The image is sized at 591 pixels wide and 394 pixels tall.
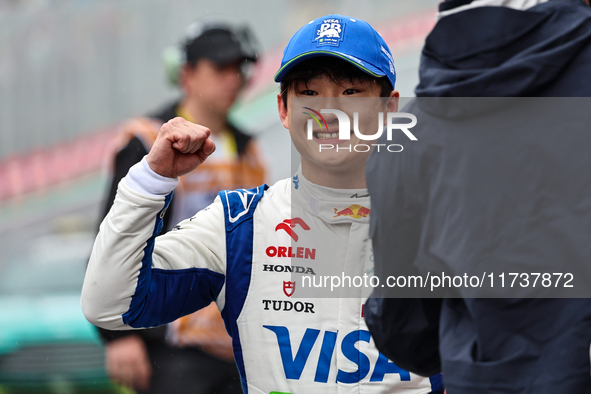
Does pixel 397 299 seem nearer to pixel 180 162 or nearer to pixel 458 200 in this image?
pixel 458 200

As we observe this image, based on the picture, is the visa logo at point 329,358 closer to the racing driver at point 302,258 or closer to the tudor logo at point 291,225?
the racing driver at point 302,258

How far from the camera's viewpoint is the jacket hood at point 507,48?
101 centimetres

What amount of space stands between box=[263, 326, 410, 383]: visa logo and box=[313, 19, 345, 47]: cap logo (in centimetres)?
68

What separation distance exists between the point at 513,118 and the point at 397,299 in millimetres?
408

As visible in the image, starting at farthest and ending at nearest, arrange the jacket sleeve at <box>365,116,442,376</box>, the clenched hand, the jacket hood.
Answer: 1. the clenched hand
2. the jacket sleeve at <box>365,116,442,376</box>
3. the jacket hood

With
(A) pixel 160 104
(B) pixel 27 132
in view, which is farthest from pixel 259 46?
(B) pixel 27 132

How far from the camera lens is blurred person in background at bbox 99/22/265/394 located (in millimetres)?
2918

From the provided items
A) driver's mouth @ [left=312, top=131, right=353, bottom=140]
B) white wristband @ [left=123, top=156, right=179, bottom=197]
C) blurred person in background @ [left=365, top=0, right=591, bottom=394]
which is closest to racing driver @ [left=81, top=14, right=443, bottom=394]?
A: driver's mouth @ [left=312, top=131, right=353, bottom=140]

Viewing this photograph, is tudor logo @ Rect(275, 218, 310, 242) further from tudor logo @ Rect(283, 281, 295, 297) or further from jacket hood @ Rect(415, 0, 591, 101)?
jacket hood @ Rect(415, 0, 591, 101)

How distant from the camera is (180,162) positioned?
146 cm

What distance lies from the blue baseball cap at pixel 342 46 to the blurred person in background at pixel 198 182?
1.37 metres

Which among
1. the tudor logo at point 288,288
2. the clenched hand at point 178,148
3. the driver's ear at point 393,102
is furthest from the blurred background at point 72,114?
the clenched hand at point 178,148

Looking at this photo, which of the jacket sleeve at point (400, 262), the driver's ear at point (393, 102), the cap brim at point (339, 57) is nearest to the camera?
the jacket sleeve at point (400, 262)

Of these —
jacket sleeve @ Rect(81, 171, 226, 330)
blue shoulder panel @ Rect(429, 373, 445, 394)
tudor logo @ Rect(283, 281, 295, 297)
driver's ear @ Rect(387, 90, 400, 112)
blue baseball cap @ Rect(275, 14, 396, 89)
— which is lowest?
blue shoulder panel @ Rect(429, 373, 445, 394)
